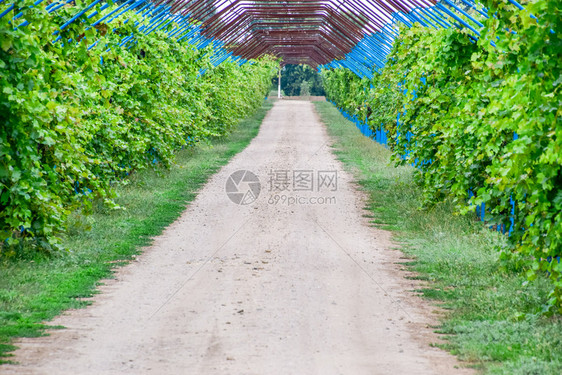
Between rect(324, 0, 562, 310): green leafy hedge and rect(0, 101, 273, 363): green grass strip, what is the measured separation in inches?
144

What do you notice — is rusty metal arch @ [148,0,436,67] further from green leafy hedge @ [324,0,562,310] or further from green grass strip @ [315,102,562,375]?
green grass strip @ [315,102,562,375]

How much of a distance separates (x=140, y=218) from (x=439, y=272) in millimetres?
4483

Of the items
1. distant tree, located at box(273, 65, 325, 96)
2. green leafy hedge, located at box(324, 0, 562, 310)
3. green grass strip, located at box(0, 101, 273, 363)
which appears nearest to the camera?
green leafy hedge, located at box(324, 0, 562, 310)

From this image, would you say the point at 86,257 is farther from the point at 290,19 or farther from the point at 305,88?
the point at 305,88

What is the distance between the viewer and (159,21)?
13086 mm

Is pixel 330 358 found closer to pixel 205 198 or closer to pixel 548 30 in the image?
pixel 548 30

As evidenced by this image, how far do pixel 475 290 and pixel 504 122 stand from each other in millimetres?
1663

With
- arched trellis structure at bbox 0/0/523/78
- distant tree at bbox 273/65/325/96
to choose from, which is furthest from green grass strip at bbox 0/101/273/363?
distant tree at bbox 273/65/325/96

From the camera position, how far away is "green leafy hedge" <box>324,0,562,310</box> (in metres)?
4.91

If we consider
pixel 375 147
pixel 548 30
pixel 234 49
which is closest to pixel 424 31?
pixel 548 30

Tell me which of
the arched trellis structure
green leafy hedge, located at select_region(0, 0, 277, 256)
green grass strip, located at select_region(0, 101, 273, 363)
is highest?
the arched trellis structure

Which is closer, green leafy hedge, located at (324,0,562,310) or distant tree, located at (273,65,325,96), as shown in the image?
green leafy hedge, located at (324,0,562,310)

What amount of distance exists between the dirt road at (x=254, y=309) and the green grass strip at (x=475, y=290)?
0.77 feet

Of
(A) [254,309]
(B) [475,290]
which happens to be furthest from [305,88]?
(A) [254,309]
